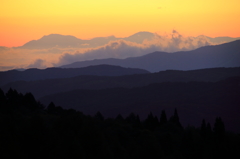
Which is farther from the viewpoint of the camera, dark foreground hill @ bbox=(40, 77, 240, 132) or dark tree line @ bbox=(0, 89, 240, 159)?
dark foreground hill @ bbox=(40, 77, 240, 132)

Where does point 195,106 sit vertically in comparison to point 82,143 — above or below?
below

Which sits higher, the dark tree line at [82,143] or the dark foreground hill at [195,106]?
the dark tree line at [82,143]

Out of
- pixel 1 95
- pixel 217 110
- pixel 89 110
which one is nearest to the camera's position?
pixel 1 95

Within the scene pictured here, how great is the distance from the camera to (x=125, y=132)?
210ft

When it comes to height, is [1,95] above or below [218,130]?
above

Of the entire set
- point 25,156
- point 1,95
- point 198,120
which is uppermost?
point 1,95

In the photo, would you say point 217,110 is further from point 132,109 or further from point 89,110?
point 89,110

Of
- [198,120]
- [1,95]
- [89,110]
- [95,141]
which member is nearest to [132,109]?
[89,110]

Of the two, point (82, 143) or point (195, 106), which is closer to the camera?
point (82, 143)

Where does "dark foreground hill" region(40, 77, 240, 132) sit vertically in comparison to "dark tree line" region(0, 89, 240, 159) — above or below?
below

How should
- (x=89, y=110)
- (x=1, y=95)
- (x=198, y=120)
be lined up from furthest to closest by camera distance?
1. (x=89, y=110)
2. (x=198, y=120)
3. (x=1, y=95)

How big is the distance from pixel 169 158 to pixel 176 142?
16981mm

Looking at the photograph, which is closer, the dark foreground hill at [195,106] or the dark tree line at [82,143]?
the dark tree line at [82,143]

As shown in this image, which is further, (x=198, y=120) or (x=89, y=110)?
(x=89, y=110)
